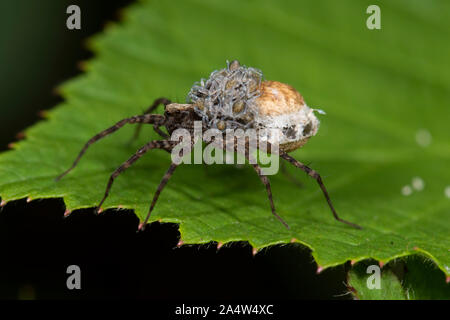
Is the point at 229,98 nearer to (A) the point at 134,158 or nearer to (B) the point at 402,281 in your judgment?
(A) the point at 134,158

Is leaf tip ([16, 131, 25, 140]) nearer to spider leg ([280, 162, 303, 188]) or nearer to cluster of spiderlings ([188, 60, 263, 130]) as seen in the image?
cluster of spiderlings ([188, 60, 263, 130])

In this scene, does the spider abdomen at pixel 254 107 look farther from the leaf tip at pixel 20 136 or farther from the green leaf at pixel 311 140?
the leaf tip at pixel 20 136

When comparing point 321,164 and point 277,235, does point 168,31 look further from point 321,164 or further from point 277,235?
point 277,235

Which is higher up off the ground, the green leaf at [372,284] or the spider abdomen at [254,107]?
the spider abdomen at [254,107]

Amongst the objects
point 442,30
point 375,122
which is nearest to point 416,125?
point 375,122

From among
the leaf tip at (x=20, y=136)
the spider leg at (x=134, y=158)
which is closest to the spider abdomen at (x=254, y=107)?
the spider leg at (x=134, y=158)

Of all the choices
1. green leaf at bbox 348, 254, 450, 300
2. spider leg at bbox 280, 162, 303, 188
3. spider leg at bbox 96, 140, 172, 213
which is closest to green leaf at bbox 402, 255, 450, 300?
green leaf at bbox 348, 254, 450, 300
